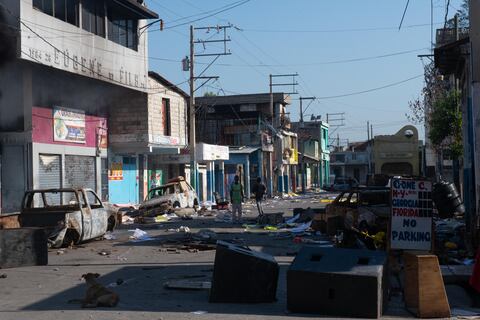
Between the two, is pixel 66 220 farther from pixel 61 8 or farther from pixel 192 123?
pixel 192 123

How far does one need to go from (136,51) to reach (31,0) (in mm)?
10396

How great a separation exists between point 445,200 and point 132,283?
45.3 ft

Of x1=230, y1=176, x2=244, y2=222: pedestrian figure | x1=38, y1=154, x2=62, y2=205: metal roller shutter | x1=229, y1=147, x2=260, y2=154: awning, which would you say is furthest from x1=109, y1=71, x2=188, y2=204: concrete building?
x1=230, y1=176, x2=244, y2=222: pedestrian figure

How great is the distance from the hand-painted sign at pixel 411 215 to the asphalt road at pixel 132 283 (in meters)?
1.48

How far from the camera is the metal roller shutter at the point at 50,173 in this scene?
2866cm

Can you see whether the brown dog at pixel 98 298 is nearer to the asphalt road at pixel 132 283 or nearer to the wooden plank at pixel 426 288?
the asphalt road at pixel 132 283

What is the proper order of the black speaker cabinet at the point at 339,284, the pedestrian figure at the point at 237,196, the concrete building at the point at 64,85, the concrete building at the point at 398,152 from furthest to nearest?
1. the concrete building at the point at 398,152
2. the concrete building at the point at 64,85
3. the pedestrian figure at the point at 237,196
4. the black speaker cabinet at the point at 339,284

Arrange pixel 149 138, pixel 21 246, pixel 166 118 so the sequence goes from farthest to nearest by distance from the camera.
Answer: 1. pixel 166 118
2. pixel 149 138
3. pixel 21 246

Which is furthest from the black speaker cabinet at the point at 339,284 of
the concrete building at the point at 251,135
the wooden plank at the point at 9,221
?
the concrete building at the point at 251,135

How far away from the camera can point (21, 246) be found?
44.5 feet

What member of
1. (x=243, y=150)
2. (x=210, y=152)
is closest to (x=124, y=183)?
(x=210, y=152)

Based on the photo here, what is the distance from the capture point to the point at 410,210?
1037 centimetres

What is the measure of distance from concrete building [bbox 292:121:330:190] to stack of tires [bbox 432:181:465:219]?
2288 inches

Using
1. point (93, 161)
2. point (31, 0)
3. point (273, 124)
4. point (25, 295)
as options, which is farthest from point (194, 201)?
point (273, 124)
